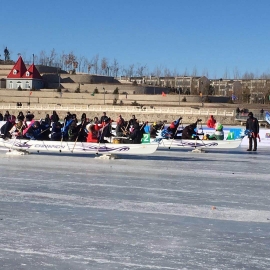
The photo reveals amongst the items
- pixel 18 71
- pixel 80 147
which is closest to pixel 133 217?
pixel 80 147

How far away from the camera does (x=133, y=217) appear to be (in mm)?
6586

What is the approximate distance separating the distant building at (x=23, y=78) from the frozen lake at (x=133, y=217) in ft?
203

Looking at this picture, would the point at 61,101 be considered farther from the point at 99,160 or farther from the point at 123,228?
the point at 123,228

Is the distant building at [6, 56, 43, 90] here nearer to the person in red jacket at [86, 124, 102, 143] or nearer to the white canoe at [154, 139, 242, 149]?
the white canoe at [154, 139, 242, 149]

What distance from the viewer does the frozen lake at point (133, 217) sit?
16.2 ft

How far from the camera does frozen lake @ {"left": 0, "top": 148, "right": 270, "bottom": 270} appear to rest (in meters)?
4.93

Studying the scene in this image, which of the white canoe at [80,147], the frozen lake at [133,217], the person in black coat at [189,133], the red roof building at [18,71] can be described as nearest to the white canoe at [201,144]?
the person in black coat at [189,133]

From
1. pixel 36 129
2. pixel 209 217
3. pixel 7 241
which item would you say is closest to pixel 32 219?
pixel 7 241

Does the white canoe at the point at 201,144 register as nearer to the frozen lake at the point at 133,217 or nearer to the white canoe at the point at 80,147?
the white canoe at the point at 80,147

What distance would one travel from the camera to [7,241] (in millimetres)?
5406

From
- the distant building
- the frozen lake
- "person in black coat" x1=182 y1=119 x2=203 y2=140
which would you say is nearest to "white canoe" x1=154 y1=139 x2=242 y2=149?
"person in black coat" x1=182 y1=119 x2=203 y2=140

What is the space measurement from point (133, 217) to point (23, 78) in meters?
68.6

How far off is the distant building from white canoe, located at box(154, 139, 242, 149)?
5772 cm

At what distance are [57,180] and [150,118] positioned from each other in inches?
1484
